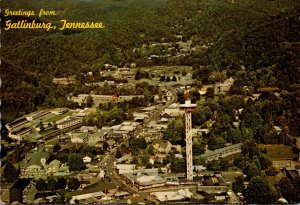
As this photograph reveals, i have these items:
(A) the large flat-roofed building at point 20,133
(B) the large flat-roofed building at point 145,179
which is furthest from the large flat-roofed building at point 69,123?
(B) the large flat-roofed building at point 145,179

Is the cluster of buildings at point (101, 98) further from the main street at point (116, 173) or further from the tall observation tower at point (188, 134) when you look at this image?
the tall observation tower at point (188, 134)

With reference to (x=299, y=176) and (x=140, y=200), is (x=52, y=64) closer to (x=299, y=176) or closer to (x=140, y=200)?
(x=140, y=200)

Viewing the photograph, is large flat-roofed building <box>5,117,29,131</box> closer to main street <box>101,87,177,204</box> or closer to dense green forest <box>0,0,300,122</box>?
dense green forest <box>0,0,300,122</box>

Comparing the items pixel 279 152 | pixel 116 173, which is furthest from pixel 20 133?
pixel 279 152

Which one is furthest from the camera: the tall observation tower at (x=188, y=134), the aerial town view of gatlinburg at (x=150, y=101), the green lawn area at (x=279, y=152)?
the green lawn area at (x=279, y=152)

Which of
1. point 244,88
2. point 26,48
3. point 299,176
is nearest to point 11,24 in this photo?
point 26,48
